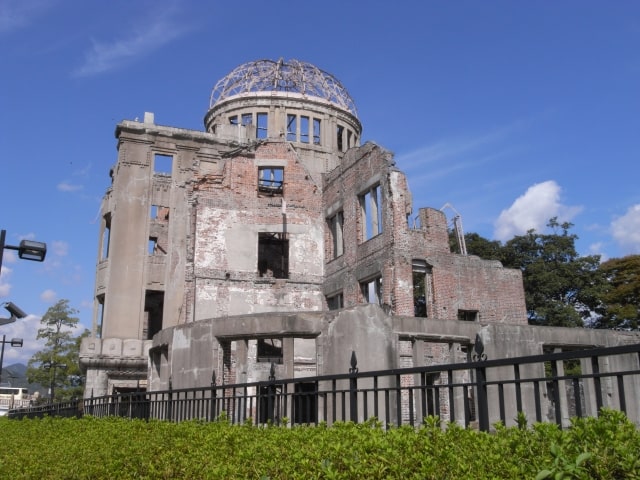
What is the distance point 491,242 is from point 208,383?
107 feet

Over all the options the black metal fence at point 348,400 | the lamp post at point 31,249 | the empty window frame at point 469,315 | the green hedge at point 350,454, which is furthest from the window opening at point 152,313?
the green hedge at point 350,454

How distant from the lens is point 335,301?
27.5m

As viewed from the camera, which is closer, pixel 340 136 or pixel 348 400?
pixel 348 400

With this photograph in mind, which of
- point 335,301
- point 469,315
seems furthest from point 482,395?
point 335,301

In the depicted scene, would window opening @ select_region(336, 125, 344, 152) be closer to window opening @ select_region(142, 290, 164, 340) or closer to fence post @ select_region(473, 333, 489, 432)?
window opening @ select_region(142, 290, 164, 340)

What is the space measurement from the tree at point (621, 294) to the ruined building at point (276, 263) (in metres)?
16.4

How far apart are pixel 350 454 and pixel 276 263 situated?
98.5 feet

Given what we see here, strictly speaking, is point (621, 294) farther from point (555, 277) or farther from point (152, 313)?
point (152, 313)

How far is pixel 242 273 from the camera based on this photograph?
27406 mm

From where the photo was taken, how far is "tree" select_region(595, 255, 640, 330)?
3884 cm

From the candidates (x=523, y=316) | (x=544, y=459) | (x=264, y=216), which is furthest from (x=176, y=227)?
(x=544, y=459)

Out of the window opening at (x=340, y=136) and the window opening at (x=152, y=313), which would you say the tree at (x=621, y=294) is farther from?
the window opening at (x=152, y=313)

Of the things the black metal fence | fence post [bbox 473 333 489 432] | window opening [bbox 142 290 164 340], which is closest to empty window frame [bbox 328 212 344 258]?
the black metal fence

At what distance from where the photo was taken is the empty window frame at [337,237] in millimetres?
27469
